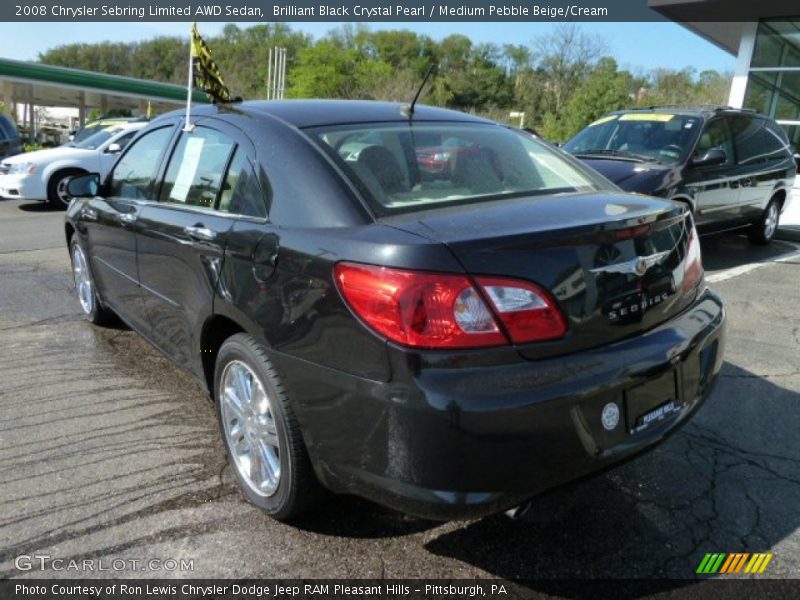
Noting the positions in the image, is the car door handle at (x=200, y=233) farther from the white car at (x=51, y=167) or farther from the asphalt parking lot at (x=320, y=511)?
the white car at (x=51, y=167)

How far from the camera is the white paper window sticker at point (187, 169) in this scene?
320 cm

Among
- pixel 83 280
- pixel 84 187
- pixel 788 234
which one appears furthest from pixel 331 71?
pixel 84 187

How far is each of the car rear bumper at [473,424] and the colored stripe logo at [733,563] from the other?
0.53m

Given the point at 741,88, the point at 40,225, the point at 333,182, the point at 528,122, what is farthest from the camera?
the point at 528,122

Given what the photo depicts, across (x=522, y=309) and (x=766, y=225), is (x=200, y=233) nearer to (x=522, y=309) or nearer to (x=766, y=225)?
(x=522, y=309)

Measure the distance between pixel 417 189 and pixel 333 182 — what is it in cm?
35

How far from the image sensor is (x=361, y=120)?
2891mm

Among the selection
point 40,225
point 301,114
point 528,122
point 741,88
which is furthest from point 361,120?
point 528,122

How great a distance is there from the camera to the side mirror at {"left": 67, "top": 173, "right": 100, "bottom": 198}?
4305mm

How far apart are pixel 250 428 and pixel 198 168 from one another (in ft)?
4.32

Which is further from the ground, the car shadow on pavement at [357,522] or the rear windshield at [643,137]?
the rear windshield at [643,137]

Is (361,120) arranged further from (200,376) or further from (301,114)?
(200,376)

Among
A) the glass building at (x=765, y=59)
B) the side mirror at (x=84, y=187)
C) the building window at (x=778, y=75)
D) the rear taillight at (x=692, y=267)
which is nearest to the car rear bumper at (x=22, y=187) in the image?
the side mirror at (x=84, y=187)

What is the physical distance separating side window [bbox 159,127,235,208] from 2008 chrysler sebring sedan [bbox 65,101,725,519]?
0.7 inches
